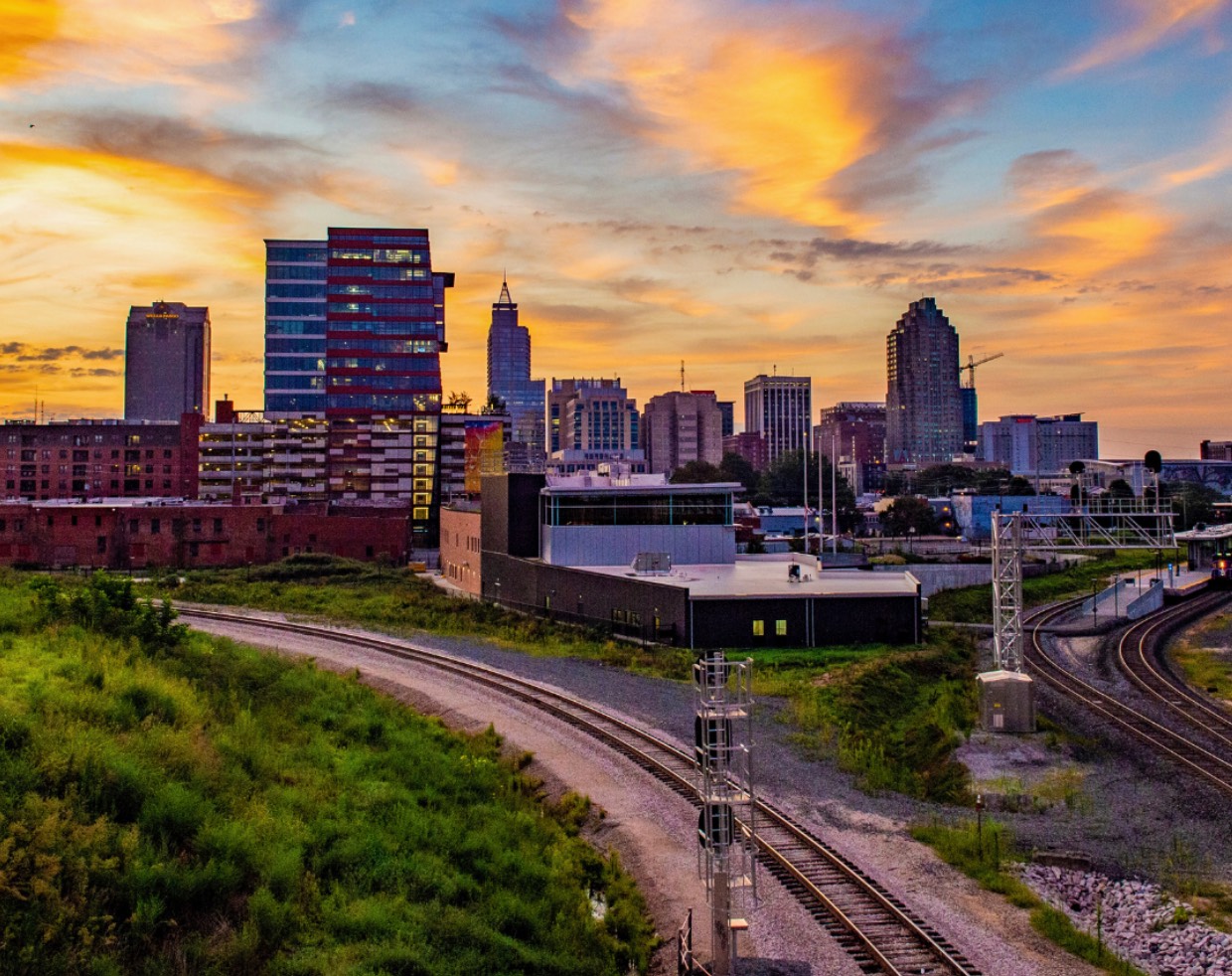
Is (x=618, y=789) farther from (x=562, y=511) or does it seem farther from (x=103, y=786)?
(x=562, y=511)

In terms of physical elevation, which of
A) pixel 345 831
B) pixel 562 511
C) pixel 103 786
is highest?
pixel 562 511

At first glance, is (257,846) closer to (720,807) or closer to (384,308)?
(720,807)

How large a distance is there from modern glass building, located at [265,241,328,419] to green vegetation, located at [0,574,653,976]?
13354cm

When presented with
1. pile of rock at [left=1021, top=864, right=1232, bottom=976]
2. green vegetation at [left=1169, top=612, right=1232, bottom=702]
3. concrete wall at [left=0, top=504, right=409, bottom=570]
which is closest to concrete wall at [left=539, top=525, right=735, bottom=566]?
green vegetation at [left=1169, top=612, right=1232, bottom=702]

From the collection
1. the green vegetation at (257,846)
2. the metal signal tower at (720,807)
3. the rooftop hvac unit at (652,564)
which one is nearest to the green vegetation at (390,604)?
the rooftop hvac unit at (652,564)

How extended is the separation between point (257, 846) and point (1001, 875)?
47.5ft

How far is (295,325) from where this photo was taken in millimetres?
→ 155125

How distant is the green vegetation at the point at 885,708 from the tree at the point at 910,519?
302ft

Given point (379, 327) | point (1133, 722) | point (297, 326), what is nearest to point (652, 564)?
point (1133, 722)

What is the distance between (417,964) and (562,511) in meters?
41.0

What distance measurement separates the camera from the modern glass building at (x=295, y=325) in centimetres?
15350

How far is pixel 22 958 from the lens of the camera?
42.2 feet

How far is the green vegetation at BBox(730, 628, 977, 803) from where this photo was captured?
1054 inches

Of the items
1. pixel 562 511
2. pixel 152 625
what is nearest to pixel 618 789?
pixel 152 625
